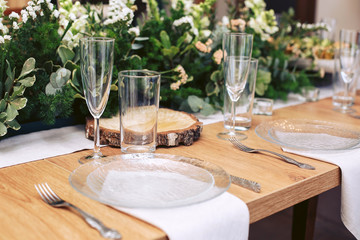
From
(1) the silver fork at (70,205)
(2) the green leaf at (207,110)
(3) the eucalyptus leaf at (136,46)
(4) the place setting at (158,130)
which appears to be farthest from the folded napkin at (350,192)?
(3) the eucalyptus leaf at (136,46)

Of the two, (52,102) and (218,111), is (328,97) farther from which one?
(52,102)

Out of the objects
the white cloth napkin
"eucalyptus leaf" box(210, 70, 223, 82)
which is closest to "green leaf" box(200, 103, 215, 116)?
"eucalyptus leaf" box(210, 70, 223, 82)

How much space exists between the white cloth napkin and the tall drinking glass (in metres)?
0.94

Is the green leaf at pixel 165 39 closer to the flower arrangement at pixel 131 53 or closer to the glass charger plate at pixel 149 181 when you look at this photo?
the flower arrangement at pixel 131 53

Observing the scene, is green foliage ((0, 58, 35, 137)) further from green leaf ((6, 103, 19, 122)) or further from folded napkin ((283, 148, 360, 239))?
folded napkin ((283, 148, 360, 239))

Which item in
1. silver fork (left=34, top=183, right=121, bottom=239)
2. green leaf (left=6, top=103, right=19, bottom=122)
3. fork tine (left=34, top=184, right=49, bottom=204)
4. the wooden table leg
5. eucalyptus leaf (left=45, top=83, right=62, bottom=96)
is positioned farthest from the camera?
the wooden table leg

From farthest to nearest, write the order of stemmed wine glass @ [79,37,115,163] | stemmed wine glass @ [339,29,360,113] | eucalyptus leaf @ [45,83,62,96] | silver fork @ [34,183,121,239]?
1. stemmed wine glass @ [339,29,360,113]
2. eucalyptus leaf @ [45,83,62,96]
3. stemmed wine glass @ [79,37,115,163]
4. silver fork @ [34,183,121,239]

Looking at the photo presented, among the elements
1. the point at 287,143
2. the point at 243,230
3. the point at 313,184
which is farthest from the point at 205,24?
the point at 243,230

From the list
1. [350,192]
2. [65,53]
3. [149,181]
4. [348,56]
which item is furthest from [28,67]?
[348,56]

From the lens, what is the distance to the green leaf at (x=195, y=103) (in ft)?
4.67

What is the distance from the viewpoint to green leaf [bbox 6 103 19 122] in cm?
103

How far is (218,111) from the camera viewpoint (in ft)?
5.04

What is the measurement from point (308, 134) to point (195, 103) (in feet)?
1.26

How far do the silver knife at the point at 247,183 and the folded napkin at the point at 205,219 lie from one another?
0.22 ft
